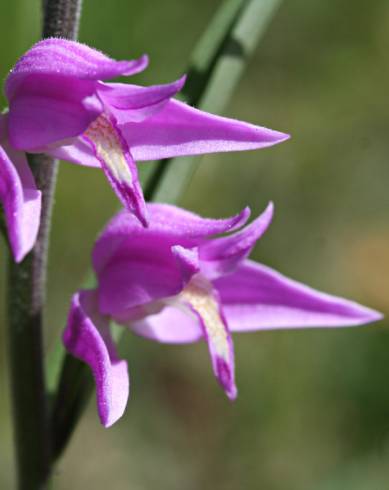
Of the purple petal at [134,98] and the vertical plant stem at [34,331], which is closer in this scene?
the purple petal at [134,98]

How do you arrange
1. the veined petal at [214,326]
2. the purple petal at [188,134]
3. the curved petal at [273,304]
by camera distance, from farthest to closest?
1. the curved petal at [273,304]
2. the veined petal at [214,326]
3. the purple petal at [188,134]

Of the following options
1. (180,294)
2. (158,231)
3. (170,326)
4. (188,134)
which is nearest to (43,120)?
(188,134)

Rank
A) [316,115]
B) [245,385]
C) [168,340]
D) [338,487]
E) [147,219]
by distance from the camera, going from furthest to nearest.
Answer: [316,115] < [245,385] < [338,487] < [168,340] < [147,219]

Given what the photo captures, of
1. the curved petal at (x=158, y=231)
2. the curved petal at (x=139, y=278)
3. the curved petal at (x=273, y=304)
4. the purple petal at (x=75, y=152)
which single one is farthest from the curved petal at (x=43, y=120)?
the curved petal at (x=273, y=304)

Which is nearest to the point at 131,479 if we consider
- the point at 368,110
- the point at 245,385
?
the point at 245,385

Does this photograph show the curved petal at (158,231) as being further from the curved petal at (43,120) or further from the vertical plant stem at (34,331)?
the curved petal at (43,120)

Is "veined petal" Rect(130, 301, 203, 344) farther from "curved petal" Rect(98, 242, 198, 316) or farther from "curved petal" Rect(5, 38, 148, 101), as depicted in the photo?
"curved petal" Rect(5, 38, 148, 101)

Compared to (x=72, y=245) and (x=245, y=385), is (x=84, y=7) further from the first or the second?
(x=245, y=385)
